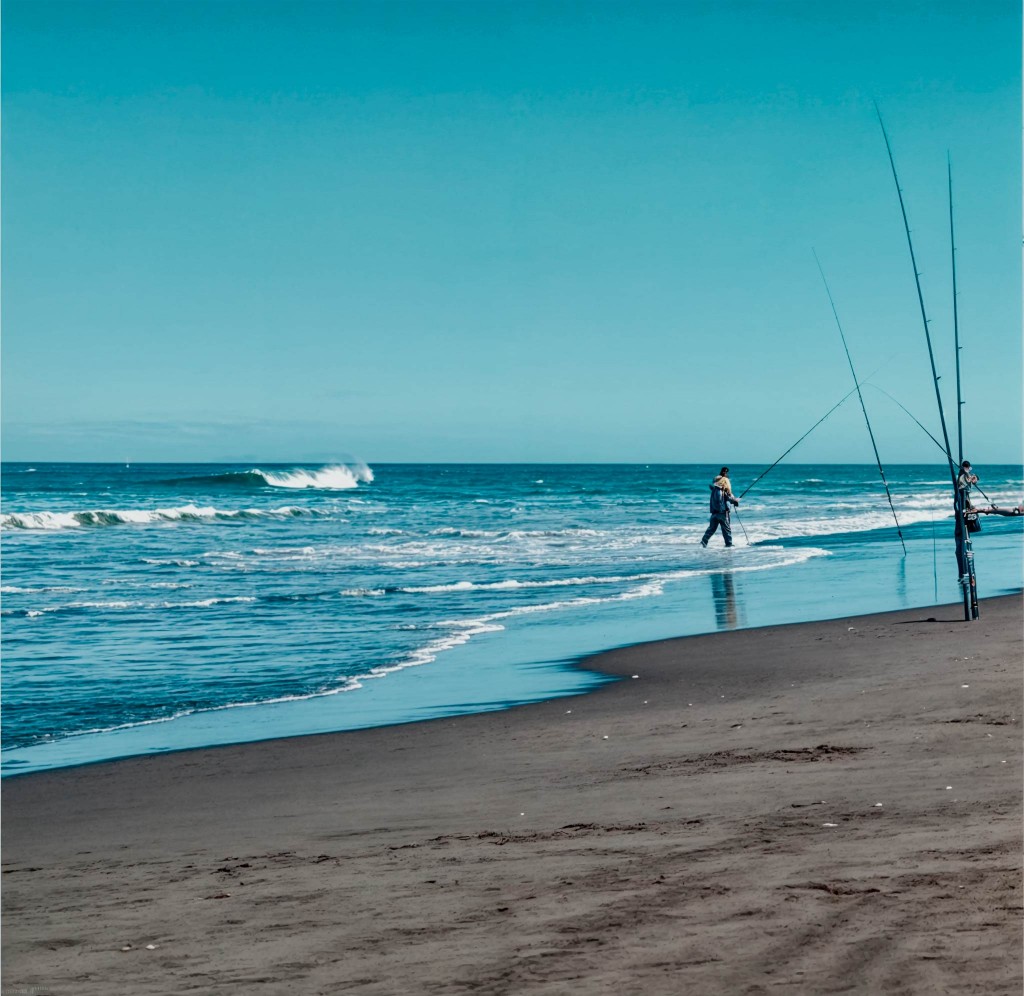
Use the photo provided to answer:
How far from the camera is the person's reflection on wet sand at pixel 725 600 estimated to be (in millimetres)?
13273

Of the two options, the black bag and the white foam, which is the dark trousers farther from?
the white foam

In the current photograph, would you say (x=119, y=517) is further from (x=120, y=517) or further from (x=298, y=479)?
(x=298, y=479)

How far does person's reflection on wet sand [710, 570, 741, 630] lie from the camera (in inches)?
523

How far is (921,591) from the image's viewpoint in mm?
15406

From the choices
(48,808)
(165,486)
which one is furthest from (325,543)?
(165,486)

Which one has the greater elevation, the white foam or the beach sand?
the white foam

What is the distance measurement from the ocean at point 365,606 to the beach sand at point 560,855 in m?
1.43

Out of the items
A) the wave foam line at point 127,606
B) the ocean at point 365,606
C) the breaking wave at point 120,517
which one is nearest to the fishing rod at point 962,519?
the ocean at point 365,606

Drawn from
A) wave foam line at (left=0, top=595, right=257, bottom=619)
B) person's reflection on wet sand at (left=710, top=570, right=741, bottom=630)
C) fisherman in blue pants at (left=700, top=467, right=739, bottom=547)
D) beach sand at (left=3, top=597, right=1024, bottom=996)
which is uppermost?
fisherman in blue pants at (left=700, top=467, right=739, bottom=547)

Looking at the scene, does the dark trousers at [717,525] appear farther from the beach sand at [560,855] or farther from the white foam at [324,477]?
the white foam at [324,477]

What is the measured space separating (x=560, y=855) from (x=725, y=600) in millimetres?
11357

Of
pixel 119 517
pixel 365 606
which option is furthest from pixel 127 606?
pixel 119 517

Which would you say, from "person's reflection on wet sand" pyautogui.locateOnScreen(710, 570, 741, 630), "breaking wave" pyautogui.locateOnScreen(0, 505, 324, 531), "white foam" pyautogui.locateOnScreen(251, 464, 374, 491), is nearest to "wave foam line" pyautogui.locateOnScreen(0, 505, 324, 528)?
"breaking wave" pyautogui.locateOnScreen(0, 505, 324, 531)

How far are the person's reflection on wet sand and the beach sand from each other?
5080 mm
